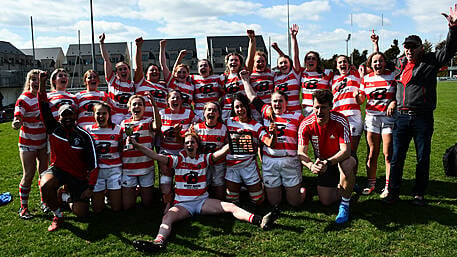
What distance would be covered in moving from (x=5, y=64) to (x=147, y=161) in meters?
62.0

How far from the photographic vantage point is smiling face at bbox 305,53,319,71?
18.3 ft

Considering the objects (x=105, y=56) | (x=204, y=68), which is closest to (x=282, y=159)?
(x=204, y=68)

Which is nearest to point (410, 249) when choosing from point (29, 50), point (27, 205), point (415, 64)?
point (415, 64)

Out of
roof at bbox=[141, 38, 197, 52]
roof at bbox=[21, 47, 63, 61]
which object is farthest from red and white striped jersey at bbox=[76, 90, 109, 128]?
roof at bbox=[21, 47, 63, 61]

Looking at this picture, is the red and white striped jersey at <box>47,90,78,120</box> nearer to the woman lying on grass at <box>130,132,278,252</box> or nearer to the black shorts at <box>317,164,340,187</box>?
the woman lying on grass at <box>130,132,278,252</box>

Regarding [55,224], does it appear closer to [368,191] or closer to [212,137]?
[212,137]

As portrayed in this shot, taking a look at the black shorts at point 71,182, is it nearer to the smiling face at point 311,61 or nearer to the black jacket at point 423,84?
the smiling face at point 311,61

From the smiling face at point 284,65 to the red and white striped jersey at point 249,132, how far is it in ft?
4.20

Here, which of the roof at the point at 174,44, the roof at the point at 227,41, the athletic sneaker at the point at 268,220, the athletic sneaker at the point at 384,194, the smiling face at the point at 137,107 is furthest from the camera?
the roof at the point at 227,41

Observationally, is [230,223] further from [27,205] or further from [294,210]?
[27,205]

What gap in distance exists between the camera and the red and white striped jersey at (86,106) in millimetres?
5121

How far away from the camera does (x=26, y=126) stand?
16.0 ft

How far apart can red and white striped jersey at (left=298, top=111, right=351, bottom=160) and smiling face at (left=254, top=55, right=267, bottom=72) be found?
1483mm

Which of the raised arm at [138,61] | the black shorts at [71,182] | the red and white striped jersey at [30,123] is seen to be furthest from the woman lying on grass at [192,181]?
the raised arm at [138,61]
